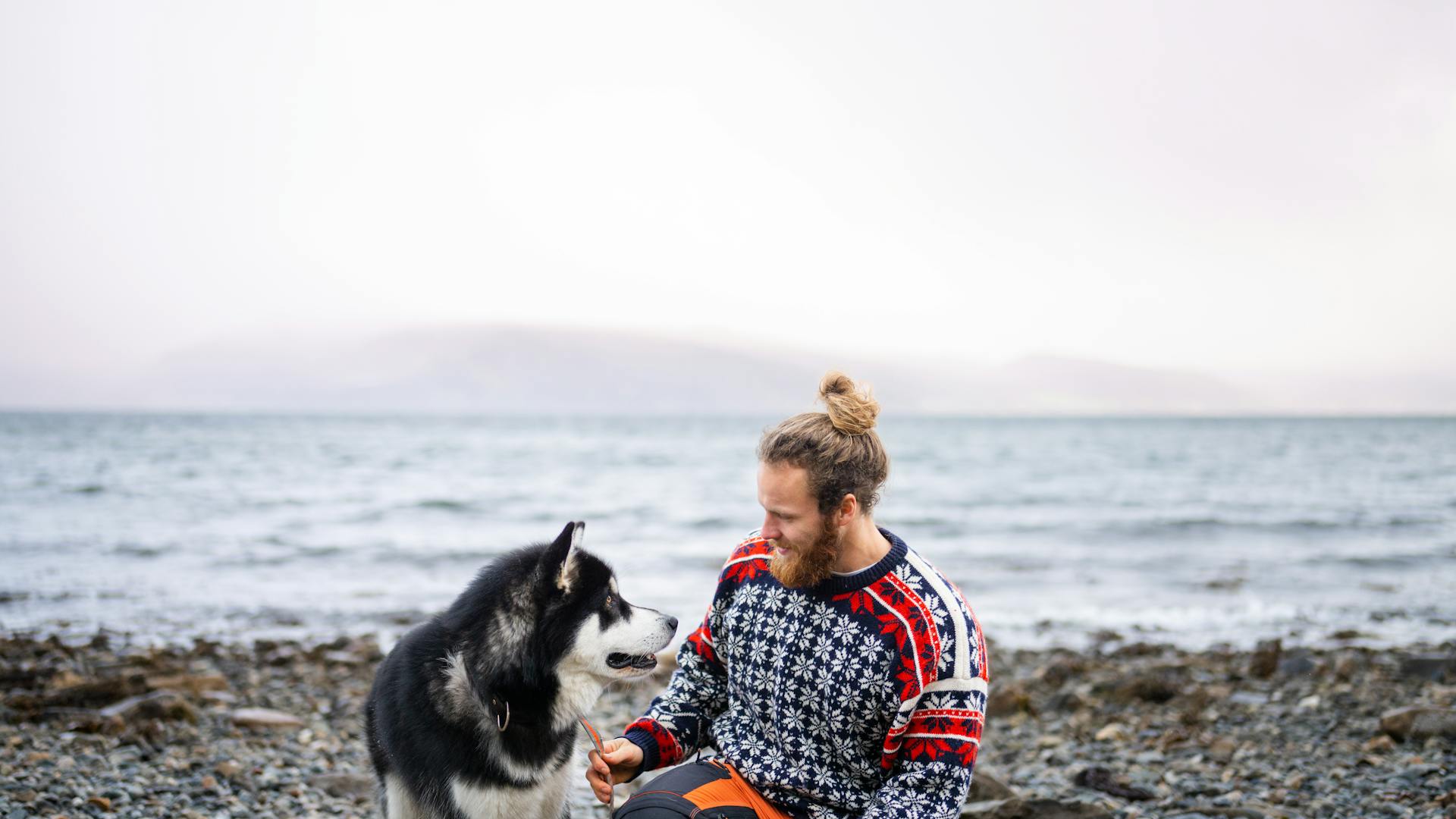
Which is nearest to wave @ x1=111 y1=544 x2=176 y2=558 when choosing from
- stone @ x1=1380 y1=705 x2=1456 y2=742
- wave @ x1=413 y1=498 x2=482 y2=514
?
wave @ x1=413 y1=498 x2=482 y2=514

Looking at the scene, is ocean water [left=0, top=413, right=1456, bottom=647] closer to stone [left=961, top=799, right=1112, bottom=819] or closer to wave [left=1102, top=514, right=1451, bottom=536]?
wave [left=1102, top=514, right=1451, bottom=536]

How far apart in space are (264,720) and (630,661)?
3593 mm

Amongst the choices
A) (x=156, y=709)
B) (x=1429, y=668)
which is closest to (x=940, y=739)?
(x=156, y=709)

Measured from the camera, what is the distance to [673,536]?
15.5 metres

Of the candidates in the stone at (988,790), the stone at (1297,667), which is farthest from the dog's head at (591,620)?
A: the stone at (1297,667)

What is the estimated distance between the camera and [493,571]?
330 cm

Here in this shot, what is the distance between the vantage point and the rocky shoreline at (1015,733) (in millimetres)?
4281

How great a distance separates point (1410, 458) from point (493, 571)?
4286 centimetres

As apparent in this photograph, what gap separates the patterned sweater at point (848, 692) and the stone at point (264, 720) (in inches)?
150

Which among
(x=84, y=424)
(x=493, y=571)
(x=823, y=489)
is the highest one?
(x=823, y=489)

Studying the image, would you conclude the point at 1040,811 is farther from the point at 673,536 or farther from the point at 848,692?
the point at 673,536

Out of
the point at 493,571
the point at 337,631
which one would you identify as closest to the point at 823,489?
the point at 493,571

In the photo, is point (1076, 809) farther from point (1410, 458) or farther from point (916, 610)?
point (1410, 458)

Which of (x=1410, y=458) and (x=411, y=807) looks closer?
(x=411, y=807)
